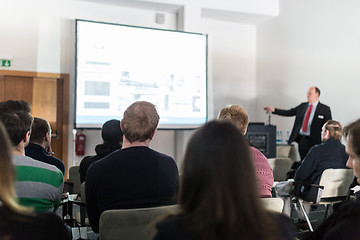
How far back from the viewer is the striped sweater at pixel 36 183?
5.73 feet

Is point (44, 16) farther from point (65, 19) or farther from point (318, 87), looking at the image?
point (318, 87)

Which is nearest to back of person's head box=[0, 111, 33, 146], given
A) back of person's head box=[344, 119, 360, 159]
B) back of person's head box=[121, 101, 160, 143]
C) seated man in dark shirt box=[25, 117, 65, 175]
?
back of person's head box=[121, 101, 160, 143]

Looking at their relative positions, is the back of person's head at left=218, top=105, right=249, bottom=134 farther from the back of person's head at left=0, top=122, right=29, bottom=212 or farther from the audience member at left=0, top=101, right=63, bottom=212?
the back of person's head at left=0, top=122, right=29, bottom=212

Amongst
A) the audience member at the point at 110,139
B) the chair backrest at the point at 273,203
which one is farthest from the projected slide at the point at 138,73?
the chair backrest at the point at 273,203

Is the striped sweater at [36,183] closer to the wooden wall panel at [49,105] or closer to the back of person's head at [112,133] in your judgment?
the back of person's head at [112,133]

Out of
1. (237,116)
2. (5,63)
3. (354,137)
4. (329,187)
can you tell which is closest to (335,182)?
(329,187)

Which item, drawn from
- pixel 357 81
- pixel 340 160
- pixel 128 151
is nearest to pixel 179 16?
pixel 357 81

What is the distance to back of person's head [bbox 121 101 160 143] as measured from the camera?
2109 mm

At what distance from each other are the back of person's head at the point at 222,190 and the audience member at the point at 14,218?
0.54m

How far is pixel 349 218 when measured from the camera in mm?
1289

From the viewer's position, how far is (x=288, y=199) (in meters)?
4.04

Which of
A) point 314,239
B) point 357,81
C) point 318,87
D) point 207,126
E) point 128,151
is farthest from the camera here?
point 318,87

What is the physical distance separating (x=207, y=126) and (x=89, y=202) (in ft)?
4.29

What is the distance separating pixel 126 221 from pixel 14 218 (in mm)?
535
